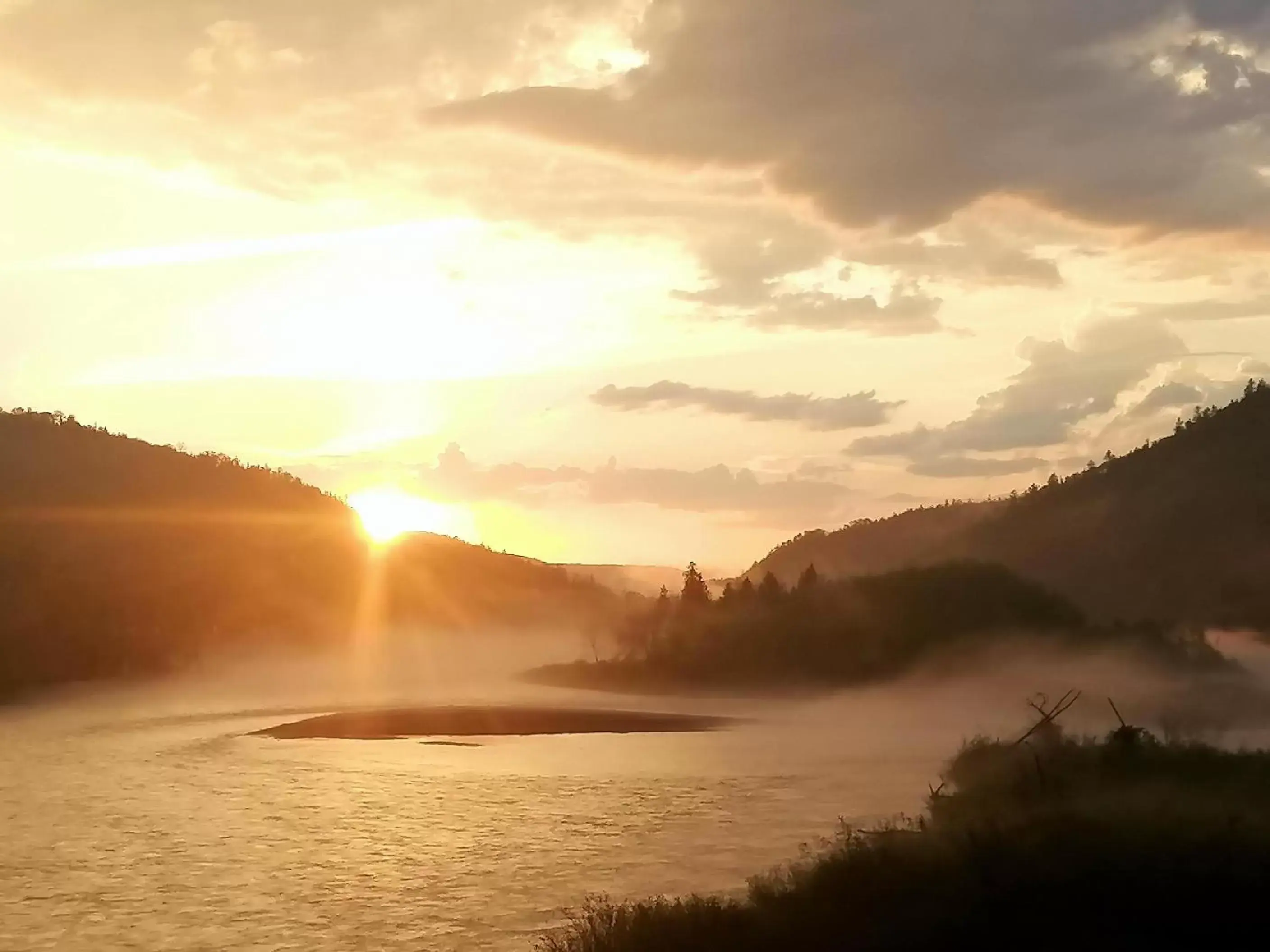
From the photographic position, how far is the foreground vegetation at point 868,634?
168375 mm

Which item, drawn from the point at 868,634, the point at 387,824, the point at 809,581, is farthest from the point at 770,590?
the point at 387,824

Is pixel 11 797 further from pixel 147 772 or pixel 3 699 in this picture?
pixel 3 699

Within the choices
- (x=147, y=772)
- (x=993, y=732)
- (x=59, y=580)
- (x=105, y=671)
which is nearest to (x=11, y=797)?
(x=147, y=772)

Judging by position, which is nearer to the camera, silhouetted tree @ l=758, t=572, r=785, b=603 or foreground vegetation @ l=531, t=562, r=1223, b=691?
foreground vegetation @ l=531, t=562, r=1223, b=691

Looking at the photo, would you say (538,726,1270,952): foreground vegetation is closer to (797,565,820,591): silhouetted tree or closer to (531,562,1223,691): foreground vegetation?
(531,562,1223,691): foreground vegetation

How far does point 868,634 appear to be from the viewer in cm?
16912

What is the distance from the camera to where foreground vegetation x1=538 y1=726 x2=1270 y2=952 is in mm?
31969

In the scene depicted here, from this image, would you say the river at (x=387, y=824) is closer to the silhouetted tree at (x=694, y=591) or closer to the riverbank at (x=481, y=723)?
the riverbank at (x=481, y=723)

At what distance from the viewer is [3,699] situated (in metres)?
149

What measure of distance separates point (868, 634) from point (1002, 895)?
138m

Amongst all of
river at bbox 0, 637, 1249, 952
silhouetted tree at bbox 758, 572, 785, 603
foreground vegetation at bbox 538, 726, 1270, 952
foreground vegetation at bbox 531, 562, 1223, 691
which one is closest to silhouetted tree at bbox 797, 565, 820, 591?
foreground vegetation at bbox 531, 562, 1223, 691

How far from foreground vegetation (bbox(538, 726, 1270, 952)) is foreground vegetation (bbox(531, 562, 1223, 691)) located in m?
128

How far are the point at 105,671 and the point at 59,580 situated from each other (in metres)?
17.8

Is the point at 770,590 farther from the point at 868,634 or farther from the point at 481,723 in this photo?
the point at 481,723
